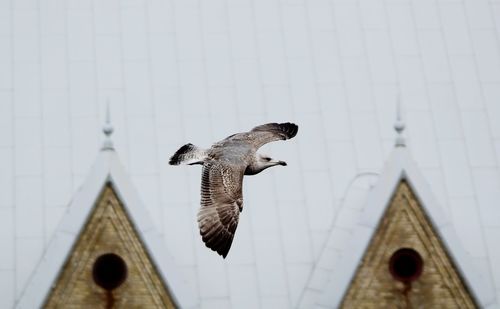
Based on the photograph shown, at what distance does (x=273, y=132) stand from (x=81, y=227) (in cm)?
352

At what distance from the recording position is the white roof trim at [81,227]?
32000 mm

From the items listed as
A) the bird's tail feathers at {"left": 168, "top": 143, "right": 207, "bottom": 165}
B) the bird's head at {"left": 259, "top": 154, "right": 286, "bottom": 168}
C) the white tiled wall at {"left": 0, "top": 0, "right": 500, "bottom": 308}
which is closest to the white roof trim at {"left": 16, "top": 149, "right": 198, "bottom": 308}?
the white tiled wall at {"left": 0, "top": 0, "right": 500, "bottom": 308}

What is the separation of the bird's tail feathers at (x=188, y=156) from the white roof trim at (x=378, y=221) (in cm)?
436

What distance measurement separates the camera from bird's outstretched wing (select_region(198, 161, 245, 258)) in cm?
2778

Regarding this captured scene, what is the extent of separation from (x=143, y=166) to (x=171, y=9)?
3737 mm

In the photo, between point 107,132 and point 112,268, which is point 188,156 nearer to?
point 112,268

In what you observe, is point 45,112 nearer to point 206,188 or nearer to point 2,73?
point 2,73

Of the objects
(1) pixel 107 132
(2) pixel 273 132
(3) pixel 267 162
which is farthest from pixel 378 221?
(1) pixel 107 132

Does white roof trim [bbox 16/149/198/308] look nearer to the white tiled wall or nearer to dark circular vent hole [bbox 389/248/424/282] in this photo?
the white tiled wall

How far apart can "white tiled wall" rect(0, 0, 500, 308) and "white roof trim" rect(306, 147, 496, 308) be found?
1352 millimetres

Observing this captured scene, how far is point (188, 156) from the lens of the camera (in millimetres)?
29141

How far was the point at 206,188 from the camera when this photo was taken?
2816cm

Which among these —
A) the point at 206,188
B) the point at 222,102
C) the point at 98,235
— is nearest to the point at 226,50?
the point at 222,102

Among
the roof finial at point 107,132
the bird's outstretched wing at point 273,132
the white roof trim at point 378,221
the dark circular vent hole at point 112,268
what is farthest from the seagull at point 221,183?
the white roof trim at point 378,221
